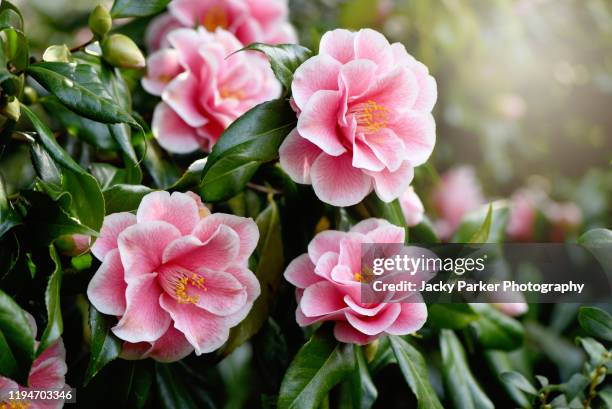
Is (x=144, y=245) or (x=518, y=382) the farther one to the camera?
(x=518, y=382)

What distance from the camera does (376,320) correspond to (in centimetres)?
72

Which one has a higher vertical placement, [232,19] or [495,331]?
[232,19]

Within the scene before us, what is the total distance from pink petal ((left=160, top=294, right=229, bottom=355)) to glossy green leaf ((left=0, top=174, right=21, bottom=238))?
0.49 ft

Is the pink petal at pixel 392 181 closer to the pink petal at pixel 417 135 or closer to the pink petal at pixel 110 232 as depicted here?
the pink petal at pixel 417 135

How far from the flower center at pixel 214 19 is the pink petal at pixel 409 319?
51 cm

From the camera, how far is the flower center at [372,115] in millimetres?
732

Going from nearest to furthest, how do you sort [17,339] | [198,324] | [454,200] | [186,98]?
[17,339] < [198,324] < [186,98] < [454,200]

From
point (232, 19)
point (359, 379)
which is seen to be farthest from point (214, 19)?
point (359, 379)

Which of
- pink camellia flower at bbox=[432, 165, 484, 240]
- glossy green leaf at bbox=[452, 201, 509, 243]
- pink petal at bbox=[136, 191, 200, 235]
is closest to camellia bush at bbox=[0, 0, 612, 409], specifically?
pink petal at bbox=[136, 191, 200, 235]

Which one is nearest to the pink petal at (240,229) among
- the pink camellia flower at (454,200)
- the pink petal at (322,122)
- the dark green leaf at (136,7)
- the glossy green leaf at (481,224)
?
the pink petal at (322,122)

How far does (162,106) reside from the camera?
35.0 inches

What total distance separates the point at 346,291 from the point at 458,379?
0.29m

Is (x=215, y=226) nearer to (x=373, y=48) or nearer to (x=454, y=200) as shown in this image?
(x=373, y=48)

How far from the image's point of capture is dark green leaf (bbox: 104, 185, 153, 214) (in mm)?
701
